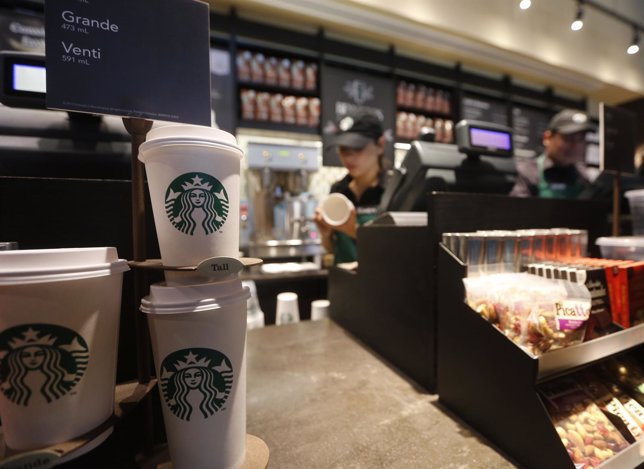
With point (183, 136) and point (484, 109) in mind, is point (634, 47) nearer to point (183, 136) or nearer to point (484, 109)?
point (484, 109)

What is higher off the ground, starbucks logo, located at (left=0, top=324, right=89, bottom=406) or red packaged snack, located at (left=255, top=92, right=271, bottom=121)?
red packaged snack, located at (left=255, top=92, right=271, bottom=121)

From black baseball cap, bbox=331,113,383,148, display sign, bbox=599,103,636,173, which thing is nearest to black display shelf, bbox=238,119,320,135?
black baseball cap, bbox=331,113,383,148

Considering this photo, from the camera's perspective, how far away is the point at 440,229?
0.90 metres

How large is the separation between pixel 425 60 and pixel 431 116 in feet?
2.43

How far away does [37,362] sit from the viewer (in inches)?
18.6

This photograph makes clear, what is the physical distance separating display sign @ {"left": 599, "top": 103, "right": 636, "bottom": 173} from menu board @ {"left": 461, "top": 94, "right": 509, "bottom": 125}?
132 inches

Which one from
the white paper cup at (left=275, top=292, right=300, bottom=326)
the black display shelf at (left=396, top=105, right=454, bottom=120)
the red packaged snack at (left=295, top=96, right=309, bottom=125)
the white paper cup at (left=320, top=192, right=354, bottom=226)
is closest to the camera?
the white paper cup at (left=275, top=292, right=300, bottom=326)

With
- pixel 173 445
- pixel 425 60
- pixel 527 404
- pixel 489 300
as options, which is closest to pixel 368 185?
pixel 489 300

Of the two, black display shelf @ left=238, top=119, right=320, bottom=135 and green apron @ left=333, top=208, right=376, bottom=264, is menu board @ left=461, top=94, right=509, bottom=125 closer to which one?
black display shelf @ left=238, top=119, right=320, bottom=135

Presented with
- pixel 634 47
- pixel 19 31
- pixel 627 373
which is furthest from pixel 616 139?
pixel 19 31

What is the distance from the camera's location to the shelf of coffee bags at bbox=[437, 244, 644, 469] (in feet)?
2.08

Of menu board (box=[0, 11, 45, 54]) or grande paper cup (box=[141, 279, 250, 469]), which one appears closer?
grande paper cup (box=[141, 279, 250, 469])

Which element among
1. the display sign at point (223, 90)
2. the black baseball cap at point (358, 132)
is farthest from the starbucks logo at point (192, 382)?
the display sign at point (223, 90)

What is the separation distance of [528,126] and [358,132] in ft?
13.5
